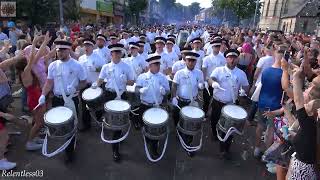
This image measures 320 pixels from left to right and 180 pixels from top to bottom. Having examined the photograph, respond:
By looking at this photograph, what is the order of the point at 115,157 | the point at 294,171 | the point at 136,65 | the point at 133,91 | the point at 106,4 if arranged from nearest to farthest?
the point at 294,171 → the point at 115,157 → the point at 133,91 → the point at 136,65 → the point at 106,4

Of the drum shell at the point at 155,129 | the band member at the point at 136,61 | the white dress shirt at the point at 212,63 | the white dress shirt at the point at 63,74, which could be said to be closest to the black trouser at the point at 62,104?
the white dress shirt at the point at 63,74

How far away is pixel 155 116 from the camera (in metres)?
5.82

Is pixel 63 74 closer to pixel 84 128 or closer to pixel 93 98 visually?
pixel 93 98

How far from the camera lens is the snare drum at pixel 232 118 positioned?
5.92 m

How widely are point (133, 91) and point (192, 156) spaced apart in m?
1.88

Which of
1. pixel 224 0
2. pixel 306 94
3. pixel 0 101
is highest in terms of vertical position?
pixel 224 0

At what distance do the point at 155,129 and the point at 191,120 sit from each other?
0.67 m

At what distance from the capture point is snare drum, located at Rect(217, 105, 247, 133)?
592 centimetres

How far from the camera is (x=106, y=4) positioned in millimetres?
49750

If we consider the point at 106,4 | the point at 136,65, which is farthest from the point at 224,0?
the point at 136,65

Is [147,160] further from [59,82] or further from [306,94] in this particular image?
[306,94]

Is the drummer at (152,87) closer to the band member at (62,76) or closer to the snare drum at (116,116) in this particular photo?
the snare drum at (116,116)

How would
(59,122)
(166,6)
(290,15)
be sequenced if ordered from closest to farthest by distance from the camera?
(59,122)
(290,15)
(166,6)

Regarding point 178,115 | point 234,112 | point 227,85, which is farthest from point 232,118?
point 178,115
